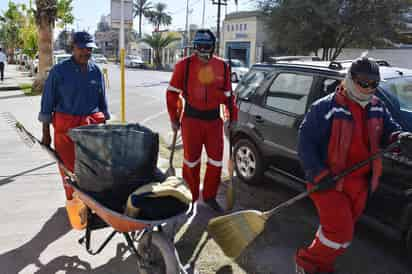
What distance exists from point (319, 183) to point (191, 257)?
1403 millimetres

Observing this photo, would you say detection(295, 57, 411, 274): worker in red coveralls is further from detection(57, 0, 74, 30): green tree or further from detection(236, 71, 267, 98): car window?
detection(57, 0, 74, 30): green tree

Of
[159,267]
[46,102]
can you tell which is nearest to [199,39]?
[46,102]

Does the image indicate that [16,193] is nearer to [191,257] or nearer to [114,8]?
[191,257]

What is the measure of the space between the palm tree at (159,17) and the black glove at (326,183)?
251 feet

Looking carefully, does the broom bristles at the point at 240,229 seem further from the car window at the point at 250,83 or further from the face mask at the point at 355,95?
the car window at the point at 250,83

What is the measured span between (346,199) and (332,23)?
70.1 ft

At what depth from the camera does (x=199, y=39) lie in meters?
4.23

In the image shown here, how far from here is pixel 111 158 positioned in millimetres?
2941

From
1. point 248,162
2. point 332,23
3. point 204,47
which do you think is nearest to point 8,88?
point 248,162

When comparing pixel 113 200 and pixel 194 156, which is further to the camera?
pixel 194 156

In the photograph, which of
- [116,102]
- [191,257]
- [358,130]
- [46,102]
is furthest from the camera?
[116,102]

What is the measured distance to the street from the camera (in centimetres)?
349

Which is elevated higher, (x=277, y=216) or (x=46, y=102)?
(x=46, y=102)

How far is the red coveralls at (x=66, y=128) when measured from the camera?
160 inches
